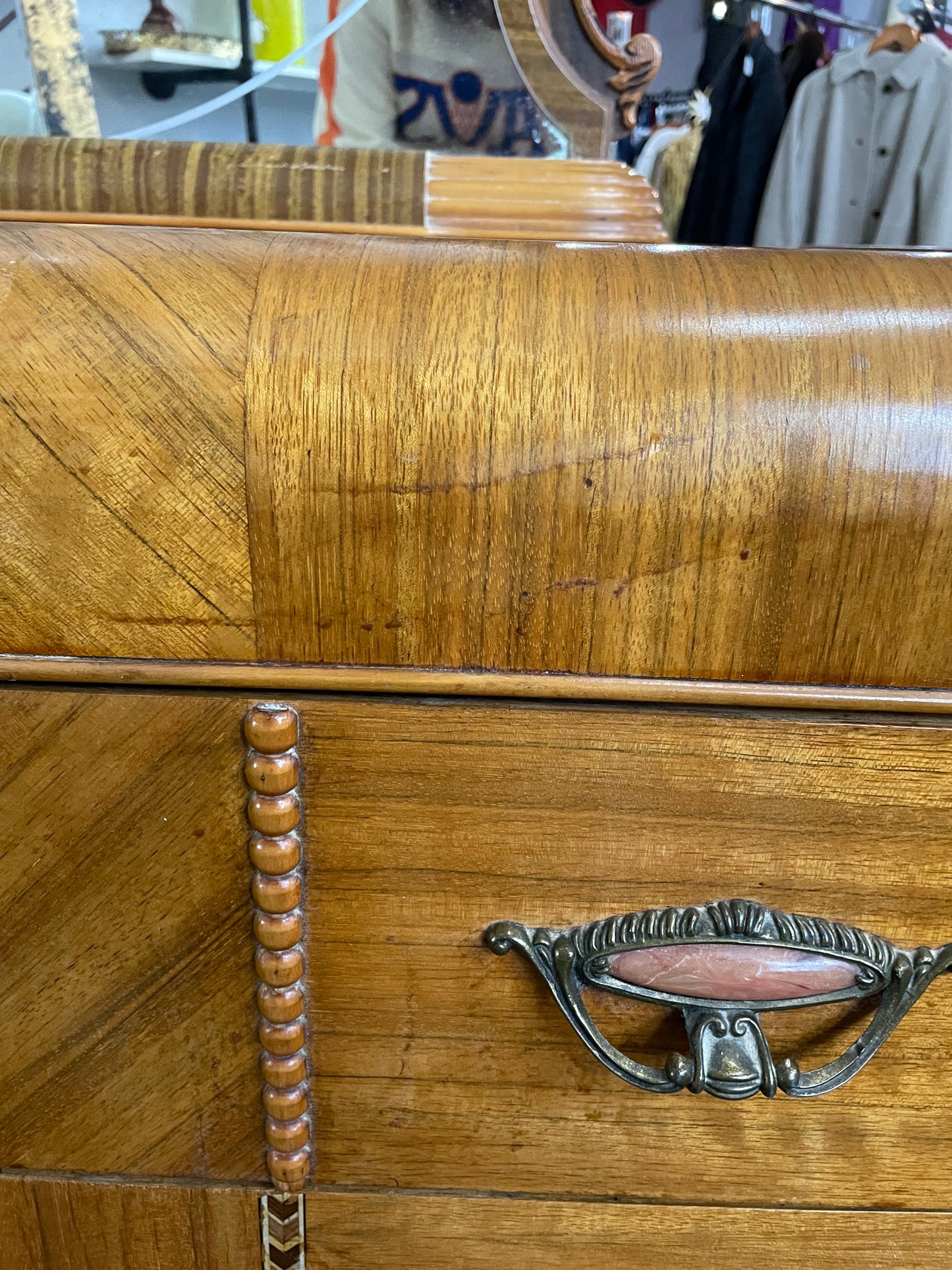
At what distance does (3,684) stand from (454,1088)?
0.24 m

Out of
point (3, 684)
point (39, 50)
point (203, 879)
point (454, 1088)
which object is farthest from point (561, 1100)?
point (39, 50)

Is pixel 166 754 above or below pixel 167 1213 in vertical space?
above

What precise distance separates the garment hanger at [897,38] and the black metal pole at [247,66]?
1.11 meters

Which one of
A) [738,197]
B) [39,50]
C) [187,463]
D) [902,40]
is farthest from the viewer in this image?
[738,197]

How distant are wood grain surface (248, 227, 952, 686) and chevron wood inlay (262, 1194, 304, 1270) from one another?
0.25m

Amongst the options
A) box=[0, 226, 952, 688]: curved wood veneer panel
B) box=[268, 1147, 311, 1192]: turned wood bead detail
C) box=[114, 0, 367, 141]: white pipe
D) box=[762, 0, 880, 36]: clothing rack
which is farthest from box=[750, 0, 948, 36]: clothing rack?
box=[268, 1147, 311, 1192]: turned wood bead detail

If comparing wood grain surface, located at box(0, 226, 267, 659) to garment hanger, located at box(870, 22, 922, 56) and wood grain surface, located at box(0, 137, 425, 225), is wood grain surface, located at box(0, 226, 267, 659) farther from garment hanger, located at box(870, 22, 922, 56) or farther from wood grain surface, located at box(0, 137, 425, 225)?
garment hanger, located at box(870, 22, 922, 56)

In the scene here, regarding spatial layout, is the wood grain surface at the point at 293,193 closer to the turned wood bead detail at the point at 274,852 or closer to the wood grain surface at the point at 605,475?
the wood grain surface at the point at 605,475

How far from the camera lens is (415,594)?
11.5 inches

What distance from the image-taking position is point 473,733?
0.31m

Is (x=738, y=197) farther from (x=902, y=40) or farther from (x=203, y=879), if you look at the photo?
(x=203, y=879)

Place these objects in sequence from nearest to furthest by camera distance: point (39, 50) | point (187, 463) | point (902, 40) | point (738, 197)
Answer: point (187, 463) < point (39, 50) < point (902, 40) < point (738, 197)

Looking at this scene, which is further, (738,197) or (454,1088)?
(738,197)

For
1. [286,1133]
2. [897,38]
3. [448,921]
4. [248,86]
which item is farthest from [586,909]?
[897,38]
